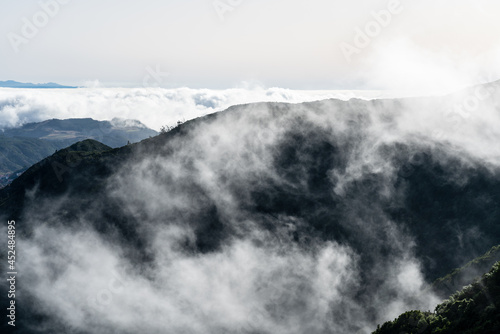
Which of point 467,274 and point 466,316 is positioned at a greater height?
point 467,274

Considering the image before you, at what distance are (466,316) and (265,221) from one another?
98.2 m

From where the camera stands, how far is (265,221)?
488ft

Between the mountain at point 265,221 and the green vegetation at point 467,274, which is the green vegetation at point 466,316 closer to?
the green vegetation at point 467,274

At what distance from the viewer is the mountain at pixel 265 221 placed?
402 feet

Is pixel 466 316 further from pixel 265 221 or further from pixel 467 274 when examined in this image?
pixel 265 221

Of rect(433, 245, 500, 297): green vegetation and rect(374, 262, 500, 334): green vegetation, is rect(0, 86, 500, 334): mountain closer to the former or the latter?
rect(433, 245, 500, 297): green vegetation

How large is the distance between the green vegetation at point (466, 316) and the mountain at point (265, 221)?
Result: 4604 centimetres

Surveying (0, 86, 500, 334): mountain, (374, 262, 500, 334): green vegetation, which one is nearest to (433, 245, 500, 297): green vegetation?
(0, 86, 500, 334): mountain

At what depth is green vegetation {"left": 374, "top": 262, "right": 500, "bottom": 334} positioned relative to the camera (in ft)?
163

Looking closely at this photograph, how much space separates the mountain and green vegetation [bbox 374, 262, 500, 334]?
46.0 metres

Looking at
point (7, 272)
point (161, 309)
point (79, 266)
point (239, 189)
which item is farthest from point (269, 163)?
point (7, 272)

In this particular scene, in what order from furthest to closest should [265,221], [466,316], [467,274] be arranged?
[265,221], [467,274], [466,316]

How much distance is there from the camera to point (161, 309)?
411ft

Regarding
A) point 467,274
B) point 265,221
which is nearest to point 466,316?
point 467,274
